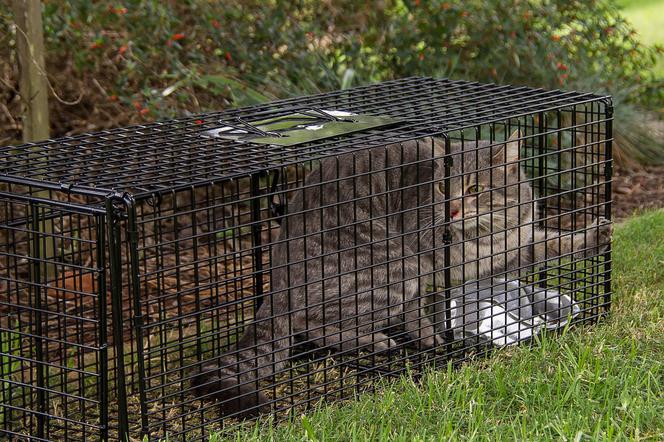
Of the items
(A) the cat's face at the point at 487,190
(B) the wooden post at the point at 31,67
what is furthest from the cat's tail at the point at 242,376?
(B) the wooden post at the point at 31,67

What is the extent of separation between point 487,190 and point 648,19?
1187cm

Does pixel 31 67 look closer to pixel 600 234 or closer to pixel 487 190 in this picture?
pixel 487 190

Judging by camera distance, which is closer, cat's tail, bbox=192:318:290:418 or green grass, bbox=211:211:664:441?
green grass, bbox=211:211:664:441

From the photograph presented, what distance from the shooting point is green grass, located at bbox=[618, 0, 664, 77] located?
13591 mm

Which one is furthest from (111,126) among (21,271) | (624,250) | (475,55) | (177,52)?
(624,250)

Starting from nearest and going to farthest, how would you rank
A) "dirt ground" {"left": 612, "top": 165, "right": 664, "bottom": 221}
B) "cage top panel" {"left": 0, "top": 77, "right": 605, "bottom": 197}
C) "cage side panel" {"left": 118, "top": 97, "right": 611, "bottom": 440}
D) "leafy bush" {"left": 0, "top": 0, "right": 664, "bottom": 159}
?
"cage top panel" {"left": 0, "top": 77, "right": 605, "bottom": 197}
"cage side panel" {"left": 118, "top": 97, "right": 611, "bottom": 440}
"leafy bush" {"left": 0, "top": 0, "right": 664, "bottom": 159}
"dirt ground" {"left": 612, "top": 165, "right": 664, "bottom": 221}

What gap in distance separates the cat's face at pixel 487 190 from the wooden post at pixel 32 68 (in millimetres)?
2157

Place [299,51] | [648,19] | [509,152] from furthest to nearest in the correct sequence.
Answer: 1. [648,19]
2. [299,51]
3. [509,152]

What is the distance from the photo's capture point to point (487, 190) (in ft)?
15.0

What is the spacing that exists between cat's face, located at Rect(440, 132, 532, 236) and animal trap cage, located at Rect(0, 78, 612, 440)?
1cm

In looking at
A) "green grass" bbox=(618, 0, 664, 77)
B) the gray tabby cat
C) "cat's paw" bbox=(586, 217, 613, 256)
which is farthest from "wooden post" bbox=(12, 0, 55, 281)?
"green grass" bbox=(618, 0, 664, 77)

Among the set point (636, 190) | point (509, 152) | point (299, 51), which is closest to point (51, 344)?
point (509, 152)

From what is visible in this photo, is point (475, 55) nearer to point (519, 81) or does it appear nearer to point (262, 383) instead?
point (519, 81)

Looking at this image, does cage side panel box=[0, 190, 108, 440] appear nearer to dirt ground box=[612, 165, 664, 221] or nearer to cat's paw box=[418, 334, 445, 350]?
cat's paw box=[418, 334, 445, 350]
